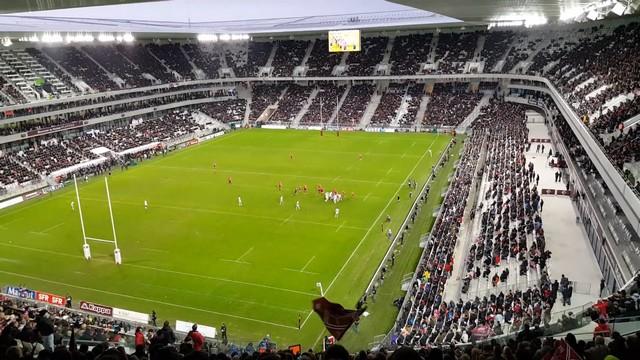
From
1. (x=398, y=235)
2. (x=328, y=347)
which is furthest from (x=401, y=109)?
(x=328, y=347)

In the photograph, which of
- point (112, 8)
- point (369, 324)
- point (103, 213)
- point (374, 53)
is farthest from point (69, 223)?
point (374, 53)

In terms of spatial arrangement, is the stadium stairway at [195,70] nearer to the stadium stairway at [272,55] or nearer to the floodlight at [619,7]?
the stadium stairway at [272,55]

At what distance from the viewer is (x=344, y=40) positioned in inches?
2945

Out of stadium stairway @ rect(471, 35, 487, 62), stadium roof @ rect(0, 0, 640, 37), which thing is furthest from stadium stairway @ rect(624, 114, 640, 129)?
stadium stairway @ rect(471, 35, 487, 62)

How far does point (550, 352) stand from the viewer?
741cm

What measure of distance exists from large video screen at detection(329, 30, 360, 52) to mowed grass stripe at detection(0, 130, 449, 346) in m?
25.6

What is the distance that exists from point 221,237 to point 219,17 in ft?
144

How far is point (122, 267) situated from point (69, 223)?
34.0ft

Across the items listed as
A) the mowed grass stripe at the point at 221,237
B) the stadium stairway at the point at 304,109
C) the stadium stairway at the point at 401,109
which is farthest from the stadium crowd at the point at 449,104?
the stadium stairway at the point at 304,109

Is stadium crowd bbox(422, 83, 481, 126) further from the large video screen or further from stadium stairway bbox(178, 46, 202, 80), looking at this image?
stadium stairway bbox(178, 46, 202, 80)

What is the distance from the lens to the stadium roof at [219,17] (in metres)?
48.9

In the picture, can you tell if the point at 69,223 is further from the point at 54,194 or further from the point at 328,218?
the point at 328,218

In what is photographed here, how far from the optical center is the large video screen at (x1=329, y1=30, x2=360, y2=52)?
73.7 metres

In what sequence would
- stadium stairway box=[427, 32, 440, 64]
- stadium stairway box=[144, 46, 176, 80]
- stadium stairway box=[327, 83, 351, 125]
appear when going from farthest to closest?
stadium stairway box=[427, 32, 440, 64], stadium stairway box=[144, 46, 176, 80], stadium stairway box=[327, 83, 351, 125]
